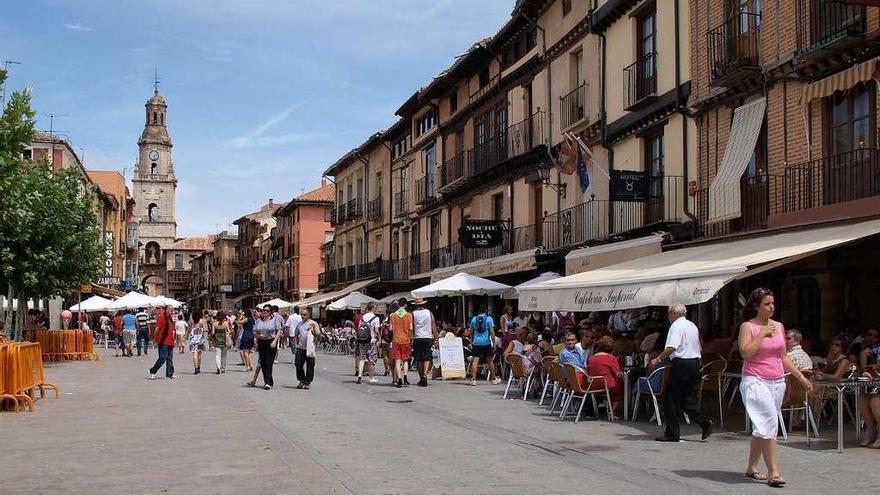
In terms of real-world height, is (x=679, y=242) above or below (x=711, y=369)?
above

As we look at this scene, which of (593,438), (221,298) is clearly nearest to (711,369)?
(593,438)

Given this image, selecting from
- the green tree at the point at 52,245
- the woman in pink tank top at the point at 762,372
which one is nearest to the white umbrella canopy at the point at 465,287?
the green tree at the point at 52,245

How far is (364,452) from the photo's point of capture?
10562 millimetres

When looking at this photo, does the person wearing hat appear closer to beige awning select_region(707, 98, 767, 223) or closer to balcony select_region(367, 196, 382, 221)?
beige awning select_region(707, 98, 767, 223)

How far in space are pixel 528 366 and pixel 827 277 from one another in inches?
201

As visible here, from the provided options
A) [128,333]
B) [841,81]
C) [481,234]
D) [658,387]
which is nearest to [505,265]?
[481,234]

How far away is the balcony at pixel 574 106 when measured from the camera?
85.5 ft

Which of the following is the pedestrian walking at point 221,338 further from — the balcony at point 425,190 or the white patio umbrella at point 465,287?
the balcony at point 425,190

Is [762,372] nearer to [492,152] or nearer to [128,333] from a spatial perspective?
[492,152]

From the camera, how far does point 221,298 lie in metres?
115

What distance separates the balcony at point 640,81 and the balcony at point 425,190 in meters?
17.8

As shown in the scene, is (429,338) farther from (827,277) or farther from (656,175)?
(827,277)

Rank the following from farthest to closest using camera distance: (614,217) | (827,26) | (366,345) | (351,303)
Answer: (351,303), (614,217), (366,345), (827,26)

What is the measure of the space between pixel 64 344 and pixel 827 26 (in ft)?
84.5
